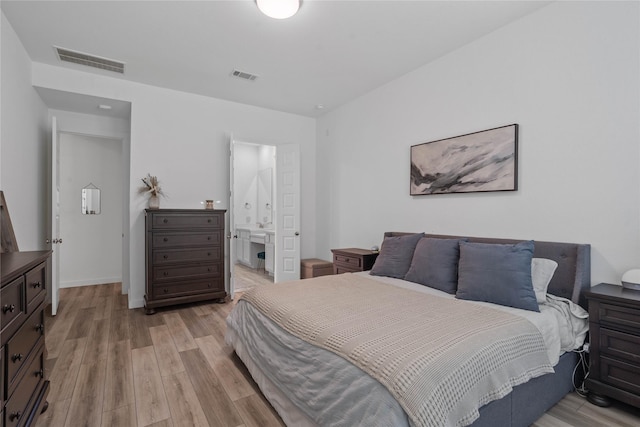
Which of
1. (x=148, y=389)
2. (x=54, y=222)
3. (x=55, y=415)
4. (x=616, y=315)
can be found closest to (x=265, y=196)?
(x=54, y=222)

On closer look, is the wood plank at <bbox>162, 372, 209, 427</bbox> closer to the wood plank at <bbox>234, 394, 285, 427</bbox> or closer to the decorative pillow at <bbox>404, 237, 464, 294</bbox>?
the wood plank at <bbox>234, 394, 285, 427</bbox>

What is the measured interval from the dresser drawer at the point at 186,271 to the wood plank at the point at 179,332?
0.46 m

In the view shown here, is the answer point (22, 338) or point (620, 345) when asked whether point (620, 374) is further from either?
point (22, 338)

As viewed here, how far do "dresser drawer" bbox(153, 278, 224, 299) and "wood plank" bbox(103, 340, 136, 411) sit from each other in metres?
0.93

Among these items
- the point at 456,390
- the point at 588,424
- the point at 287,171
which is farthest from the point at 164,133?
the point at 588,424

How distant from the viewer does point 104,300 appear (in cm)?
438

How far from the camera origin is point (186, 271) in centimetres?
401

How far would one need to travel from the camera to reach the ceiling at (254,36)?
2527mm

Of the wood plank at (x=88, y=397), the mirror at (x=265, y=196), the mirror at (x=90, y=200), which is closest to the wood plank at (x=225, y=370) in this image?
the wood plank at (x=88, y=397)

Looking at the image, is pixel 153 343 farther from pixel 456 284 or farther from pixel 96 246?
pixel 96 246

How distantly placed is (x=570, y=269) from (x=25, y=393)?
3.42 meters

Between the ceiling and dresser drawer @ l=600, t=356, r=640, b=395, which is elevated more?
the ceiling

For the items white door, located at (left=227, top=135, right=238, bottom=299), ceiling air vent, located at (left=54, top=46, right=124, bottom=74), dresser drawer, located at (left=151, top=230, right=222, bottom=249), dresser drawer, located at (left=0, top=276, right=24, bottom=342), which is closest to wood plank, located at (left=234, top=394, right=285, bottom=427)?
dresser drawer, located at (left=0, top=276, right=24, bottom=342)

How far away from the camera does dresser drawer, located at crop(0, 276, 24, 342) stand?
1242 millimetres
